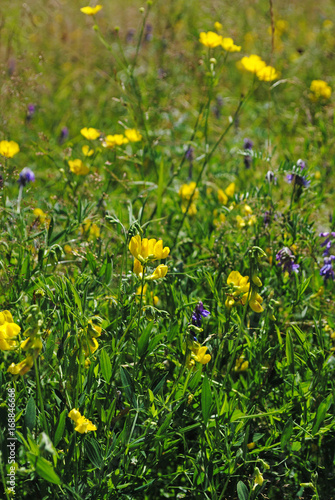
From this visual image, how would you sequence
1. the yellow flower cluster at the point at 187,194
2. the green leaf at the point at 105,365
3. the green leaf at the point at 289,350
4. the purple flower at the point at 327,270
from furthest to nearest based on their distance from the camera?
the yellow flower cluster at the point at 187,194 → the purple flower at the point at 327,270 → the green leaf at the point at 289,350 → the green leaf at the point at 105,365

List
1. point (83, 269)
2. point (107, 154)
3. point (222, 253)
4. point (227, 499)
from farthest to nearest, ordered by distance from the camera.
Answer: point (107, 154) < point (222, 253) < point (83, 269) < point (227, 499)

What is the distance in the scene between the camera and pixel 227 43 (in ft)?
7.45

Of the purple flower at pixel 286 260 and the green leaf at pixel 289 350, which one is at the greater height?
the purple flower at pixel 286 260

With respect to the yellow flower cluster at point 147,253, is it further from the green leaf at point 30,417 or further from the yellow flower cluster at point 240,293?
the green leaf at point 30,417

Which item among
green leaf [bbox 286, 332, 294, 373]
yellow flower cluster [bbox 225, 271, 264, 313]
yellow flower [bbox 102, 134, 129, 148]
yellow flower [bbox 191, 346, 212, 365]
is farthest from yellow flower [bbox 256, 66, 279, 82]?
yellow flower [bbox 191, 346, 212, 365]

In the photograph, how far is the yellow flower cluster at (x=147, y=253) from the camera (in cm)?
125

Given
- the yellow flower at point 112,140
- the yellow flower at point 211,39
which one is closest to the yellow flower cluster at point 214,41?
the yellow flower at point 211,39

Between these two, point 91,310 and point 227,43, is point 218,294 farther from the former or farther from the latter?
point 227,43

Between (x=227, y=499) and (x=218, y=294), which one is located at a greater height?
(x=218, y=294)

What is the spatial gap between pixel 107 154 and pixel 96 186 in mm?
1248

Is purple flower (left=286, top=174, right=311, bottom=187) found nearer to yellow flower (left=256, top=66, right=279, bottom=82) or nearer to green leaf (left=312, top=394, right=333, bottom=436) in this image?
yellow flower (left=256, top=66, right=279, bottom=82)

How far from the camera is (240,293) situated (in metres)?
1.40

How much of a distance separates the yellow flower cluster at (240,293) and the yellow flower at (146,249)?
0.81 feet

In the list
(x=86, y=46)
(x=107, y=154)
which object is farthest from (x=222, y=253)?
(x=86, y=46)
